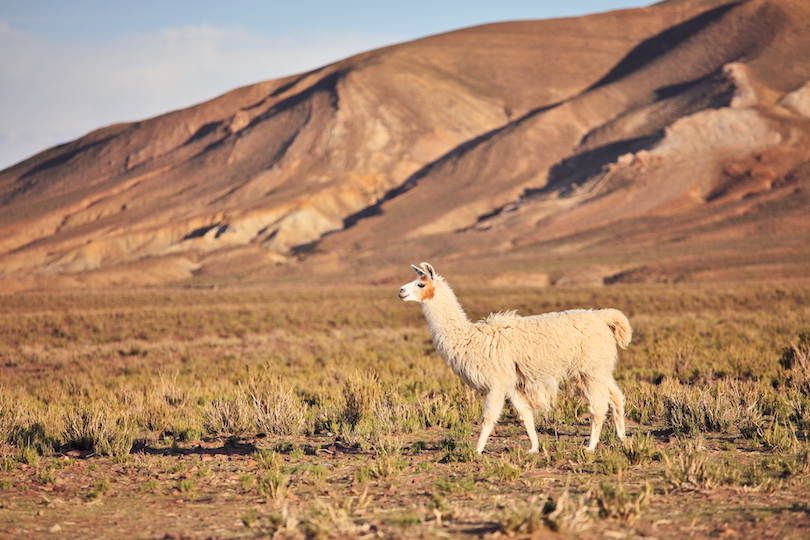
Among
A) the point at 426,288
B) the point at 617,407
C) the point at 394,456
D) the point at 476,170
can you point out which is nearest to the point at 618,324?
the point at 617,407

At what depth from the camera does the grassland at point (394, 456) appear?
216 inches

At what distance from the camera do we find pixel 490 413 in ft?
25.1

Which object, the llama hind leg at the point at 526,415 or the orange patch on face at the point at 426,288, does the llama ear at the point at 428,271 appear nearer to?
the orange patch on face at the point at 426,288

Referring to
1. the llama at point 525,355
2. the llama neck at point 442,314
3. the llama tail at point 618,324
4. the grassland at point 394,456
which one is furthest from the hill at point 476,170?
the llama neck at point 442,314

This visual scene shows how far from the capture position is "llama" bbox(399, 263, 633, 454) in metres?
7.83

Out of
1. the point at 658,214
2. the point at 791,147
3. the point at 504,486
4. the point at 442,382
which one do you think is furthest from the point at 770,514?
the point at 791,147

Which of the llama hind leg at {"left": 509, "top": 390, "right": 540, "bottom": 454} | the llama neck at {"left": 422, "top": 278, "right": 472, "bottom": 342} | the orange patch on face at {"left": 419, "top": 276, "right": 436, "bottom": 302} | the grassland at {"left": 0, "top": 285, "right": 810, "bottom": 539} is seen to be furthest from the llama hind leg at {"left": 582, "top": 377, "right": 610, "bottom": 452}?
the orange patch on face at {"left": 419, "top": 276, "right": 436, "bottom": 302}

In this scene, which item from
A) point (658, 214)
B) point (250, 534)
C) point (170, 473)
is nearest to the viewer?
point (250, 534)

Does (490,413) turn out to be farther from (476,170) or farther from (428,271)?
(476,170)

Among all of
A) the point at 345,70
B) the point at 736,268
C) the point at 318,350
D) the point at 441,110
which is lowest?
the point at 736,268

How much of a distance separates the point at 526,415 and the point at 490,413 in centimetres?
46

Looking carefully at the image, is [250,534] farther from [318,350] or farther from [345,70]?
[345,70]

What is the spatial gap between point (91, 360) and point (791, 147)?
8304 centimetres

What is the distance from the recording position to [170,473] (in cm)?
757
